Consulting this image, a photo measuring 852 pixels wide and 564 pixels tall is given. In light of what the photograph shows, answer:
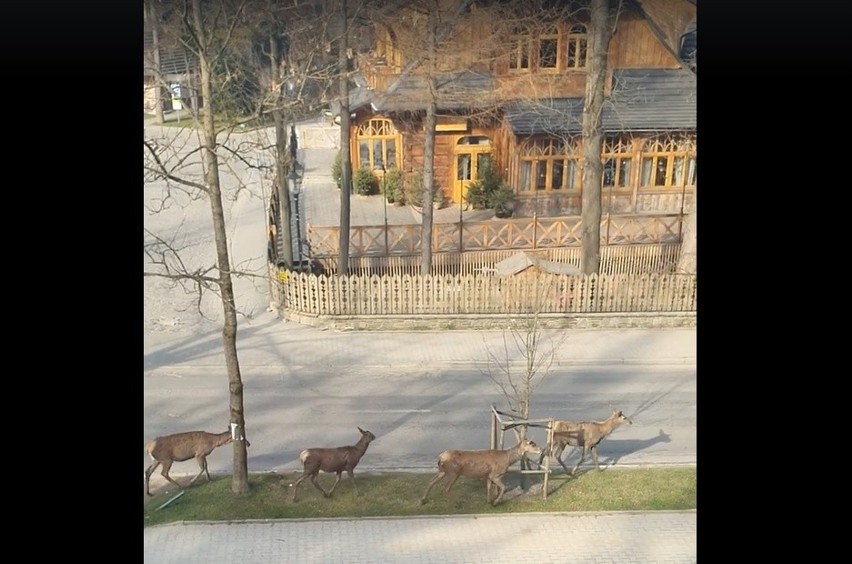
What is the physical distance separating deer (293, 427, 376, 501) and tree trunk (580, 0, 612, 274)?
862 centimetres

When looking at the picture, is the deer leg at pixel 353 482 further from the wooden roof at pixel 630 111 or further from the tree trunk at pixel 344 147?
the wooden roof at pixel 630 111

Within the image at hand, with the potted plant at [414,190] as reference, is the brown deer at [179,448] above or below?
below

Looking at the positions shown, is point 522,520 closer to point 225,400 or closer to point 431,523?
point 431,523

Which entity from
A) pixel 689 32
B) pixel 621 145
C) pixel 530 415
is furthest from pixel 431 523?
pixel 689 32

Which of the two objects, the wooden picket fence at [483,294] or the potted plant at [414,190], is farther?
the potted plant at [414,190]

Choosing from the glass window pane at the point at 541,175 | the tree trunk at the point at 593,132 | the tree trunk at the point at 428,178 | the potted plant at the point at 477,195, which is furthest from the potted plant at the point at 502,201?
the tree trunk at the point at 593,132

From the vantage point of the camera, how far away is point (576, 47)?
923 inches

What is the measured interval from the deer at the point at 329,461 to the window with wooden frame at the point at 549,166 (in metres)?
14.4

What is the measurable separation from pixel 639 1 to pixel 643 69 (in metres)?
1.99

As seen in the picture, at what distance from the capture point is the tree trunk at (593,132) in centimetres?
1630

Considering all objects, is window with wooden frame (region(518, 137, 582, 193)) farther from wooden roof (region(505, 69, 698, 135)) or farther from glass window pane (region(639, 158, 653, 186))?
glass window pane (region(639, 158, 653, 186))

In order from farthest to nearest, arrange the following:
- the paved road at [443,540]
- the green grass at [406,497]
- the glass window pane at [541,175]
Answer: the glass window pane at [541,175]
the green grass at [406,497]
the paved road at [443,540]

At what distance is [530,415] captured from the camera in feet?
Result: 42.7

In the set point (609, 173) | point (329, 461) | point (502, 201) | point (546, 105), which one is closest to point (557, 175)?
point (609, 173)
